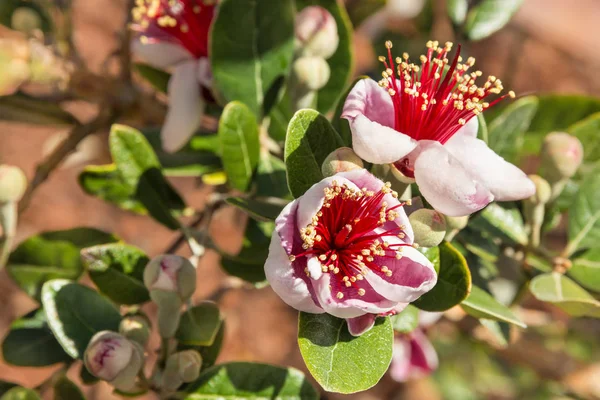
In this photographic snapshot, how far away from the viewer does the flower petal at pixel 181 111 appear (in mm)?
1253

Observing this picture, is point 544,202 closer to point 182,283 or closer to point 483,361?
point 182,283

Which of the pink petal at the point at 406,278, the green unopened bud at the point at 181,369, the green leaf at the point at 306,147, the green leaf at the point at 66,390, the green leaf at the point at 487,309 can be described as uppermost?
the green leaf at the point at 306,147

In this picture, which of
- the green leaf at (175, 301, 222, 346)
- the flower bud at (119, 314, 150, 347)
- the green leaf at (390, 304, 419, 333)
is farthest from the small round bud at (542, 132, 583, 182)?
the flower bud at (119, 314, 150, 347)

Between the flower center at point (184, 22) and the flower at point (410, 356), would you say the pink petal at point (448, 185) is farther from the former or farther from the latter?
the flower at point (410, 356)

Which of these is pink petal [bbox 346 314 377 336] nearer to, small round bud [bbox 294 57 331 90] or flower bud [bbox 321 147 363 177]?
flower bud [bbox 321 147 363 177]

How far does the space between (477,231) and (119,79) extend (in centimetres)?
91

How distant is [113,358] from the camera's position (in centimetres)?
96

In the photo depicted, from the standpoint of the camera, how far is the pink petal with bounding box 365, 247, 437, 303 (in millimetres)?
802

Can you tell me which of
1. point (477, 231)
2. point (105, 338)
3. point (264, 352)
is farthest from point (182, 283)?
point (264, 352)

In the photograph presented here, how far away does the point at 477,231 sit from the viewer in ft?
3.81

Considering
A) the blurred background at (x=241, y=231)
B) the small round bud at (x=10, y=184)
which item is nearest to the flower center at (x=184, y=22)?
the small round bud at (x=10, y=184)

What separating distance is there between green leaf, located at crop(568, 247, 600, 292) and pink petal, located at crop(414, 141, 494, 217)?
0.41m

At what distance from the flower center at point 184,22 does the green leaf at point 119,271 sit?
47 cm

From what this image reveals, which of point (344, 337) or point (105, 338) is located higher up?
point (344, 337)
